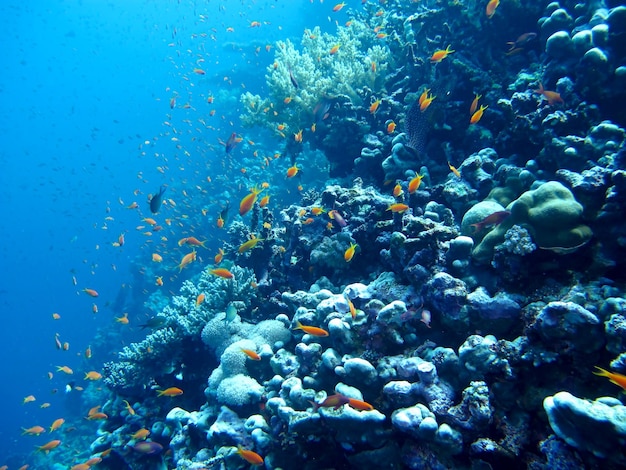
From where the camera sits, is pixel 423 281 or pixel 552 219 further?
pixel 423 281

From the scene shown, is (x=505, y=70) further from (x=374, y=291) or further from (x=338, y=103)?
(x=374, y=291)

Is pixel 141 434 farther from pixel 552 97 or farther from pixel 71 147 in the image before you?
pixel 71 147

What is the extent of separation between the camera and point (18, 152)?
13225 cm

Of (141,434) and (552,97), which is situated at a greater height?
(552,97)

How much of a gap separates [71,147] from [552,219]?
15764cm

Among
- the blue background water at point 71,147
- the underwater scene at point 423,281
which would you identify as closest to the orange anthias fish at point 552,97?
the underwater scene at point 423,281

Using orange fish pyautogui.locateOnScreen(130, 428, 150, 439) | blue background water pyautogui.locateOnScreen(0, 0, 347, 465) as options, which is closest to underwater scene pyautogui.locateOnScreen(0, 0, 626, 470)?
orange fish pyautogui.locateOnScreen(130, 428, 150, 439)

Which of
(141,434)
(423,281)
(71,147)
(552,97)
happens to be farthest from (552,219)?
(71,147)

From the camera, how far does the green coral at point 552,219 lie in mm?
3146

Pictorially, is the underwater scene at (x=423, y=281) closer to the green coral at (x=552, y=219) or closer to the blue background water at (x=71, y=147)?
the green coral at (x=552, y=219)

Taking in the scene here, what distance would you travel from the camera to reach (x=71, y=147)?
408 feet

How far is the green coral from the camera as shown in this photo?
3146 millimetres

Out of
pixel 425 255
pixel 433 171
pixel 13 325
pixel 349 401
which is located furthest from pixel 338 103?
pixel 13 325

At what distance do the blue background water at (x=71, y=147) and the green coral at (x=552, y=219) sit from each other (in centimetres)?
3318
